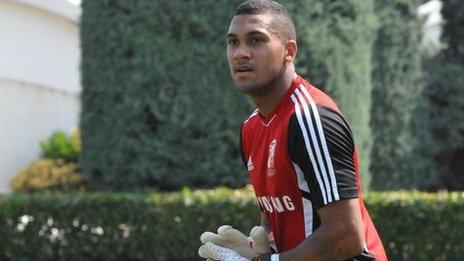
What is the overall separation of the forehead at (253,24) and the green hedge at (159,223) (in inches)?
213

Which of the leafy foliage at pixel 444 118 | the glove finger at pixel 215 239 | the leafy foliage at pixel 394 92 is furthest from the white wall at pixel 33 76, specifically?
the glove finger at pixel 215 239

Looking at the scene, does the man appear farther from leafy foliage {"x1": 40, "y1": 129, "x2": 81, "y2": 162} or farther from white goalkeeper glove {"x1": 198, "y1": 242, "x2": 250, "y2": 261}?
leafy foliage {"x1": 40, "y1": 129, "x2": 81, "y2": 162}

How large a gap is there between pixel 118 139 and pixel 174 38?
124 centimetres

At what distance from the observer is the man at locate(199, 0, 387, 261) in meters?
3.55

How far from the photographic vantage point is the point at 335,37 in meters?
10.7

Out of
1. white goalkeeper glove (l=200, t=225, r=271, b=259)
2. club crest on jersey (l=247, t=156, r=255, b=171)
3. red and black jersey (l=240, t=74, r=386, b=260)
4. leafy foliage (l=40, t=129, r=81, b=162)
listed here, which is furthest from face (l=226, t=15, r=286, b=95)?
leafy foliage (l=40, t=129, r=81, b=162)

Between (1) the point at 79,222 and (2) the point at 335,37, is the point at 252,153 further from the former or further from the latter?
(2) the point at 335,37

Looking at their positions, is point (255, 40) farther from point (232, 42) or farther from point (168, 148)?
point (168, 148)

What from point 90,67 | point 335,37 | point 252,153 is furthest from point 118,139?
point 252,153

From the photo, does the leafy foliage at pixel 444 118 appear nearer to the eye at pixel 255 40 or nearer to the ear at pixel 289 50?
the ear at pixel 289 50

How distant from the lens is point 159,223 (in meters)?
9.43

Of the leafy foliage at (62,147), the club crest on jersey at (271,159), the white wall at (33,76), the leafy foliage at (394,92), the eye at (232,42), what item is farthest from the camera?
the white wall at (33,76)

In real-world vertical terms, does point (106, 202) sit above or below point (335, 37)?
below

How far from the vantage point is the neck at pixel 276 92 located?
3.88 meters
